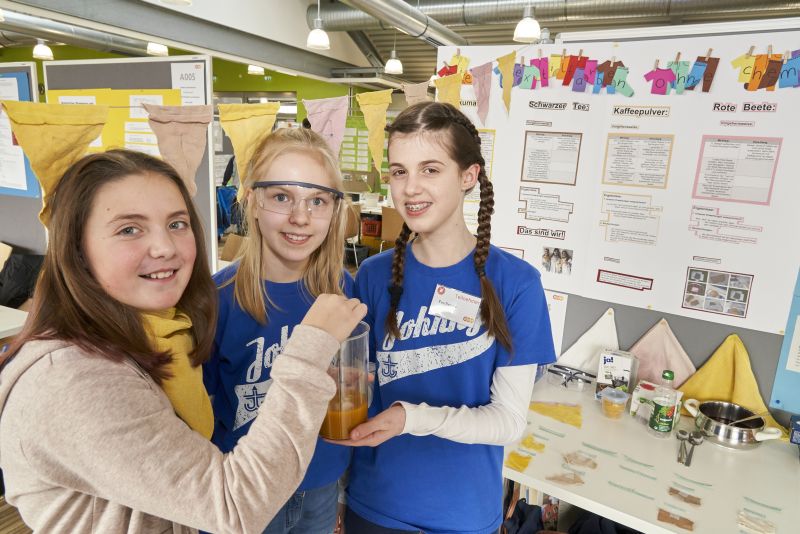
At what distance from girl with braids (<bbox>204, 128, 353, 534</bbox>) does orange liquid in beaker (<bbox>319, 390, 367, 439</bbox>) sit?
12.5 inches

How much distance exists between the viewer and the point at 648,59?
6.18ft

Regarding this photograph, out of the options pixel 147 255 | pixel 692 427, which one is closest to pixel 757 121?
pixel 692 427

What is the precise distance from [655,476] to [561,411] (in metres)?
0.43

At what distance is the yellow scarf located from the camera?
0.91 m

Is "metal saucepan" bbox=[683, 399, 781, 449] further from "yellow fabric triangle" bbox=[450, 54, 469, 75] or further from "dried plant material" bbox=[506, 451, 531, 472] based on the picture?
"yellow fabric triangle" bbox=[450, 54, 469, 75]

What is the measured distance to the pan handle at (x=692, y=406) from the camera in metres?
1.86

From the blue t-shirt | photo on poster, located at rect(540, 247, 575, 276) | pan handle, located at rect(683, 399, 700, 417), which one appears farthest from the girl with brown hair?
pan handle, located at rect(683, 399, 700, 417)

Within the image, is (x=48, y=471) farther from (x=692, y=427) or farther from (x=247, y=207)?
(x=692, y=427)

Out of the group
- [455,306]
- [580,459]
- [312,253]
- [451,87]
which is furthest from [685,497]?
[451,87]

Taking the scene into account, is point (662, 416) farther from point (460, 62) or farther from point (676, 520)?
point (460, 62)

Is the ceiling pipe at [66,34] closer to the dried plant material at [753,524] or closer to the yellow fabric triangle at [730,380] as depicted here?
the yellow fabric triangle at [730,380]

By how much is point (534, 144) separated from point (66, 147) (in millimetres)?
1733

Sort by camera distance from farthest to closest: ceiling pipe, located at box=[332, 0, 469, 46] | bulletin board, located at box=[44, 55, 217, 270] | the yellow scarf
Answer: ceiling pipe, located at box=[332, 0, 469, 46], bulletin board, located at box=[44, 55, 217, 270], the yellow scarf

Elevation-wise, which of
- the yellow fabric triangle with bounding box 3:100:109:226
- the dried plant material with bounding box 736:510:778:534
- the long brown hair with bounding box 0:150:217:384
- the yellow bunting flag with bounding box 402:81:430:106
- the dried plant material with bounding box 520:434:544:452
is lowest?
the dried plant material with bounding box 520:434:544:452
